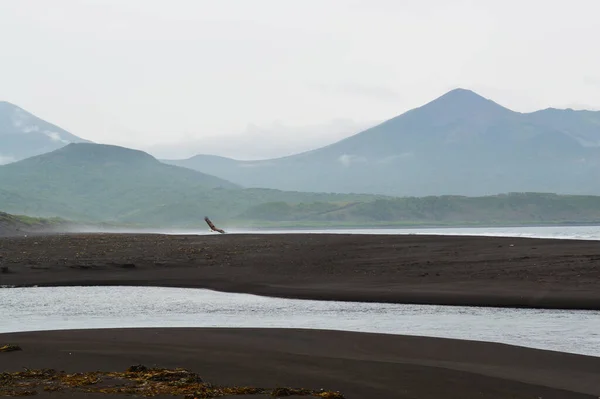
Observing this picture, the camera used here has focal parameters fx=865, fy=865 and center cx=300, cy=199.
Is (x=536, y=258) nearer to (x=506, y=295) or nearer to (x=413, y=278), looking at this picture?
(x=413, y=278)

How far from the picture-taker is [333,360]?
60.0 feet

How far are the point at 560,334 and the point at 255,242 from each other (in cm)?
4291

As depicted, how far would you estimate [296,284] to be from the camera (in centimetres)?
3694

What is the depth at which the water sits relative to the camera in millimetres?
22484

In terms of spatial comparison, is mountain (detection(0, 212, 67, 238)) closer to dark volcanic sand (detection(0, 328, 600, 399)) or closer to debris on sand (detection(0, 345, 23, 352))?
dark volcanic sand (detection(0, 328, 600, 399))

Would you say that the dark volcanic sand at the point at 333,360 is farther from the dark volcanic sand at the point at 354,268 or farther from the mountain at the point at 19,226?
the mountain at the point at 19,226

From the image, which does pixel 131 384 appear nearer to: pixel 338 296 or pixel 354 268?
pixel 338 296

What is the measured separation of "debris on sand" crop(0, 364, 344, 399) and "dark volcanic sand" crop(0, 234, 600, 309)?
15610 mm

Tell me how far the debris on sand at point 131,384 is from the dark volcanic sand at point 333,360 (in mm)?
590

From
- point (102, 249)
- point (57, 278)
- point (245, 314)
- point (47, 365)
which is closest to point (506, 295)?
point (245, 314)

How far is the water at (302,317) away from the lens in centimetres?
2248

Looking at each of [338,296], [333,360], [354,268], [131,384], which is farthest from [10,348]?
[354,268]

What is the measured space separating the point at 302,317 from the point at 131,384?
40.3 ft

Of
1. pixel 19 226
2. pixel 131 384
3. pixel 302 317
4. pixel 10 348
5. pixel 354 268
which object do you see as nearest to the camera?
pixel 131 384
